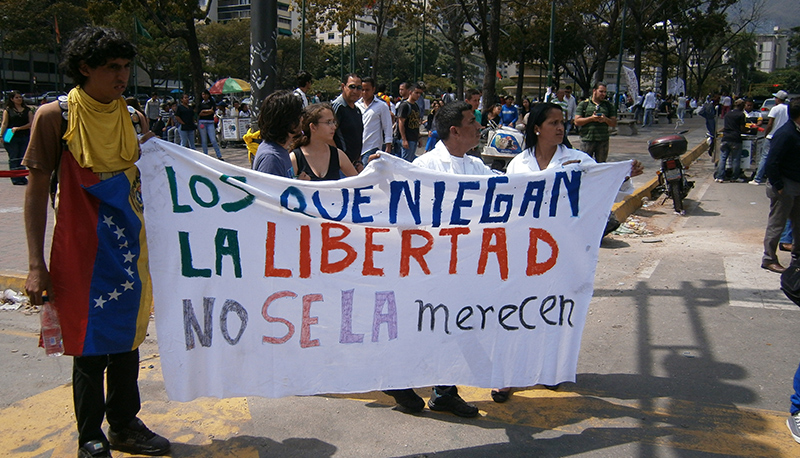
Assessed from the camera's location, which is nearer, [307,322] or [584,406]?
[307,322]

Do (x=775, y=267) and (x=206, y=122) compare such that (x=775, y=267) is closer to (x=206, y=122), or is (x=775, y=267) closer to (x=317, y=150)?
(x=317, y=150)

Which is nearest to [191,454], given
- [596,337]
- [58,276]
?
[58,276]

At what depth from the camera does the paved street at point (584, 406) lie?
3303 millimetres

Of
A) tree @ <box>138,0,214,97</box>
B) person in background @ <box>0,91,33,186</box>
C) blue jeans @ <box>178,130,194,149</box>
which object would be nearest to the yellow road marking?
person in background @ <box>0,91,33,186</box>

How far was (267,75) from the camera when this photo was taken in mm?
6305

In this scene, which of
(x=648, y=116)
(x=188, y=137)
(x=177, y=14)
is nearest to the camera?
(x=188, y=137)

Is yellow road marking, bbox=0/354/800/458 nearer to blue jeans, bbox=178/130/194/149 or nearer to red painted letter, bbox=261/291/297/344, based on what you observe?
red painted letter, bbox=261/291/297/344

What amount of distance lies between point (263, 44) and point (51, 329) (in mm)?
4049

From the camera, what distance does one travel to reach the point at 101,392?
2.98 m

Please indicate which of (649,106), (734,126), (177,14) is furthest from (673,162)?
(649,106)

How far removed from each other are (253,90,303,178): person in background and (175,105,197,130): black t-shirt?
41.4 feet

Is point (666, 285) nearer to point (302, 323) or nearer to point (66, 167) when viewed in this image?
point (302, 323)

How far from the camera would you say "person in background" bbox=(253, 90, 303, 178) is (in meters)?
3.78

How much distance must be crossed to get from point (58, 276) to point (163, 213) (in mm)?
546
